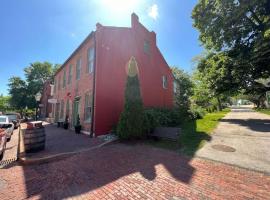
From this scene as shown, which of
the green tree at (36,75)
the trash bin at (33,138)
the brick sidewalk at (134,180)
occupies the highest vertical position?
the green tree at (36,75)

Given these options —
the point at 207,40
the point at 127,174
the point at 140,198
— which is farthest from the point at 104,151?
the point at 207,40

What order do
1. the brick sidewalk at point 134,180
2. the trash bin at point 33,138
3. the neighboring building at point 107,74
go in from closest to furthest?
the brick sidewalk at point 134,180 → the trash bin at point 33,138 → the neighboring building at point 107,74

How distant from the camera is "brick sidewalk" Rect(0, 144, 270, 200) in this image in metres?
3.62

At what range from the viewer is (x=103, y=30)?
35.7 feet

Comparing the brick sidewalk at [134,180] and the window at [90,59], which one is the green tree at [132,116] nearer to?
the brick sidewalk at [134,180]

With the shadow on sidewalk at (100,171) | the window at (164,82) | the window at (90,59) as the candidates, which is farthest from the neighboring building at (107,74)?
the shadow on sidewalk at (100,171)

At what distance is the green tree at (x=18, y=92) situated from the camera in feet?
118

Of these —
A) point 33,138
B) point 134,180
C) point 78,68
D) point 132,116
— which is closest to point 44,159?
point 33,138

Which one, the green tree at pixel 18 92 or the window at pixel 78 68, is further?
the green tree at pixel 18 92

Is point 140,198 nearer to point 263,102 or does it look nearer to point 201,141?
point 201,141

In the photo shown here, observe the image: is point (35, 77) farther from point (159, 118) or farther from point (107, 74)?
point (159, 118)

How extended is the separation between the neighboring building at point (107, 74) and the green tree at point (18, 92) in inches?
1030

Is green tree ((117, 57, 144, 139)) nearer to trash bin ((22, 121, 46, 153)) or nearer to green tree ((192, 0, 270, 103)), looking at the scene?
trash bin ((22, 121, 46, 153))

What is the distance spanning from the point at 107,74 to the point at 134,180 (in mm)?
7806
